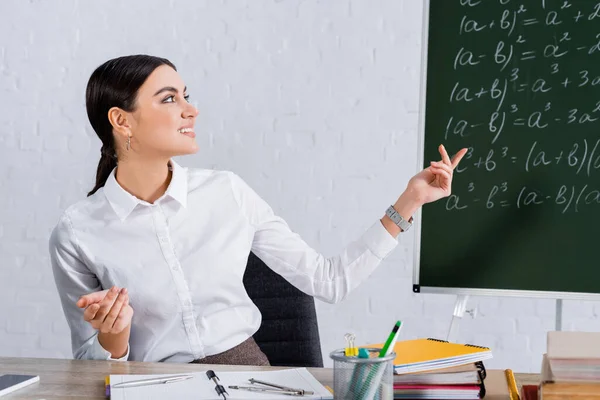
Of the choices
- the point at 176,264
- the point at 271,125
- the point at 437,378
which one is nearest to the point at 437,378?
the point at 437,378

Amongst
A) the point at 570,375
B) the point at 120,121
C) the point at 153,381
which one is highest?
the point at 120,121

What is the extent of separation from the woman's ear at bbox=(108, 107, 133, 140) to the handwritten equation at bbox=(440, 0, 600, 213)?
85cm

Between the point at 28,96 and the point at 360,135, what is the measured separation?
1373 mm

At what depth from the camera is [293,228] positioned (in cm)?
295

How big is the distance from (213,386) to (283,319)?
74cm

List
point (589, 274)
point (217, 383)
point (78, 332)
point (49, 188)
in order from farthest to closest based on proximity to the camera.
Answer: point (49, 188)
point (589, 274)
point (78, 332)
point (217, 383)

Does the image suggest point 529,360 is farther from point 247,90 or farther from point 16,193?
point 16,193

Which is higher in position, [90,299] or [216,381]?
[90,299]

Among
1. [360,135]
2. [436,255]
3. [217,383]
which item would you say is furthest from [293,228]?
[217,383]

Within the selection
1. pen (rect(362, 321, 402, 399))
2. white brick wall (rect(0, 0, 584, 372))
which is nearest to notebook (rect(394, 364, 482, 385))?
pen (rect(362, 321, 402, 399))

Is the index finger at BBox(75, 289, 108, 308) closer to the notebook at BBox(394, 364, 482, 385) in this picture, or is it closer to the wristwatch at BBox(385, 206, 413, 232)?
the notebook at BBox(394, 364, 482, 385)

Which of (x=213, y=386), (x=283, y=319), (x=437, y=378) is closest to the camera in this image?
(x=437, y=378)

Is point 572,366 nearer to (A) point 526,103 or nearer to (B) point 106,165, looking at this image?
(A) point 526,103

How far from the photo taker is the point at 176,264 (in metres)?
1.75
